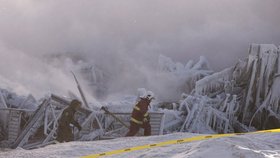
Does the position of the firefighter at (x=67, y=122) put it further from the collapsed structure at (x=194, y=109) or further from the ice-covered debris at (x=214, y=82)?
the ice-covered debris at (x=214, y=82)

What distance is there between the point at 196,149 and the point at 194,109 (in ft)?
30.6

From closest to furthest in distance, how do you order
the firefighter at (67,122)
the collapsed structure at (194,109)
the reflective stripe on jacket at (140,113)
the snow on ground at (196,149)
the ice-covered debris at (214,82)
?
the snow on ground at (196,149)
the firefighter at (67,122)
the reflective stripe on jacket at (140,113)
the collapsed structure at (194,109)
the ice-covered debris at (214,82)

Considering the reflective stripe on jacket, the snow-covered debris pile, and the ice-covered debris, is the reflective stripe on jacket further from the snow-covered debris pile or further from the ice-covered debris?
the ice-covered debris

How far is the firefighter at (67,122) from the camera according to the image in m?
10.6

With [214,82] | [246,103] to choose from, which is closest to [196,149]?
[246,103]

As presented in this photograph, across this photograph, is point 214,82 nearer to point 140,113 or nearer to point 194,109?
point 194,109

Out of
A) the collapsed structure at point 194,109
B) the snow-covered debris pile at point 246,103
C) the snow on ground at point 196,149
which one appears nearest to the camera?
the snow on ground at point 196,149

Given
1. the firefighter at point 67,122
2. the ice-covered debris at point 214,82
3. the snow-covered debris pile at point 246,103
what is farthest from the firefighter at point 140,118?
the ice-covered debris at point 214,82

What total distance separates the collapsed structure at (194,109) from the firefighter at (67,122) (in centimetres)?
92

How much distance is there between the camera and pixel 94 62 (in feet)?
57.4

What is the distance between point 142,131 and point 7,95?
4820 mm

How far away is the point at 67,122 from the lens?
10.6m

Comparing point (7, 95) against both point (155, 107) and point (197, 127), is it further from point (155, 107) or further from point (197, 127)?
point (197, 127)

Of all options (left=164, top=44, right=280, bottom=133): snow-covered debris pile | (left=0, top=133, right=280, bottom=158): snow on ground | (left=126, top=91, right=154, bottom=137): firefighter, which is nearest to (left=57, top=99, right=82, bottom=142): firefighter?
(left=126, top=91, right=154, bottom=137): firefighter
